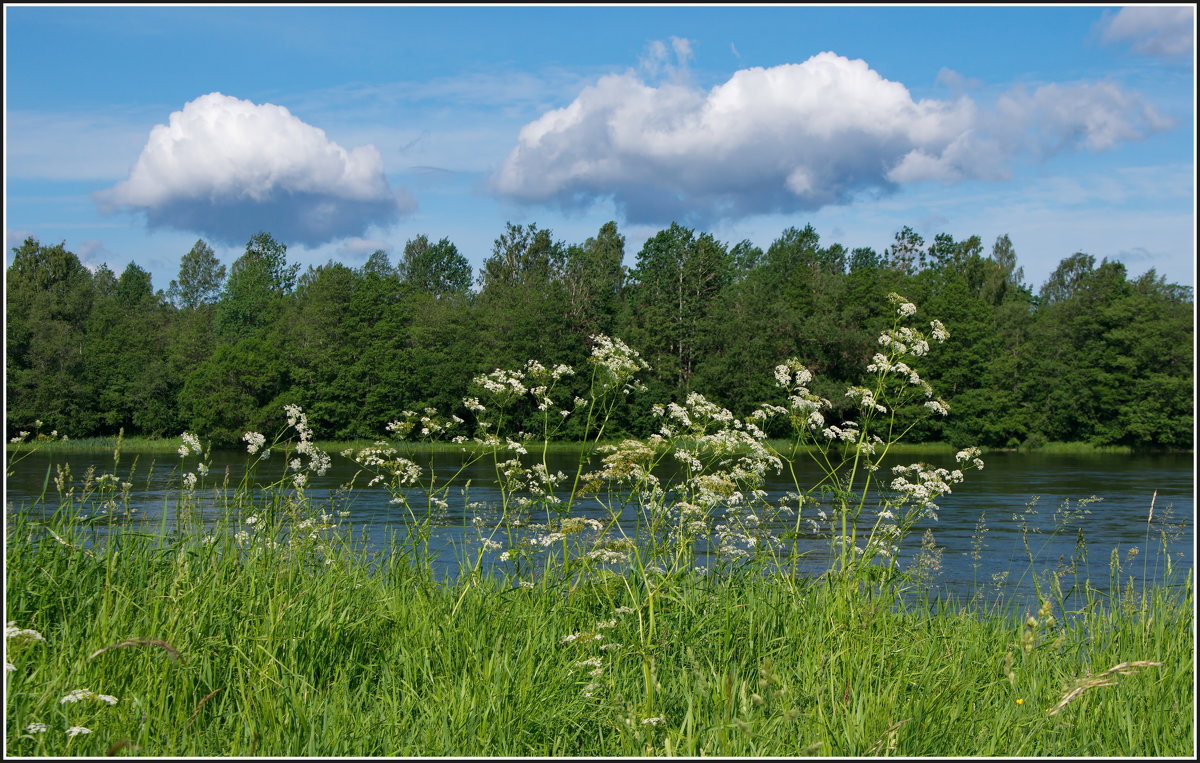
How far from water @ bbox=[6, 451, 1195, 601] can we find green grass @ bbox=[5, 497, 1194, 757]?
0.81 meters

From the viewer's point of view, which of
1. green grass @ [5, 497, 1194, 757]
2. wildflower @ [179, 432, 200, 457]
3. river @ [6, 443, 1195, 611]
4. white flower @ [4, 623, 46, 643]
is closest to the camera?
white flower @ [4, 623, 46, 643]

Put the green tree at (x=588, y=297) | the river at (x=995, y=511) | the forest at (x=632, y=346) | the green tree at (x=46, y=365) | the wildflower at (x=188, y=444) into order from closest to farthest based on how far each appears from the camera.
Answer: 1. the wildflower at (x=188, y=444)
2. the river at (x=995, y=511)
3. the green tree at (x=46, y=365)
4. the forest at (x=632, y=346)
5. the green tree at (x=588, y=297)

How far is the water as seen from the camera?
10531 millimetres

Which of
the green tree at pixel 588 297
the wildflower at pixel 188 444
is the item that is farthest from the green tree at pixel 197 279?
the wildflower at pixel 188 444

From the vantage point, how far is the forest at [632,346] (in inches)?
2020

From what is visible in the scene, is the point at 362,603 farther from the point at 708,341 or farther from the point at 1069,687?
the point at 708,341

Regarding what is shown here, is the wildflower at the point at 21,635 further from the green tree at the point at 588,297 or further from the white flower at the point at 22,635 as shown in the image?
the green tree at the point at 588,297

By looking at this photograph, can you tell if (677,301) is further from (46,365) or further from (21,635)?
(21,635)

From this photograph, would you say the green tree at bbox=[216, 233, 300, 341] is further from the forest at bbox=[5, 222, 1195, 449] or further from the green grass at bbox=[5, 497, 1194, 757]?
the green grass at bbox=[5, 497, 1194, 757]

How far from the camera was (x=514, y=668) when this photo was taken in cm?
421

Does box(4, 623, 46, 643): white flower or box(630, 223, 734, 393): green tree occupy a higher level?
box(630, 223, 734, 393): green tree

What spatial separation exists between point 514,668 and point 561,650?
0.39m

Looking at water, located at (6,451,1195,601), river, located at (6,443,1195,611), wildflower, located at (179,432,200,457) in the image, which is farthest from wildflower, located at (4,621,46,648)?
wildflower, located at (179,432,200,457)

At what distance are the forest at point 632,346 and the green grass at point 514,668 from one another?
3896 cm
